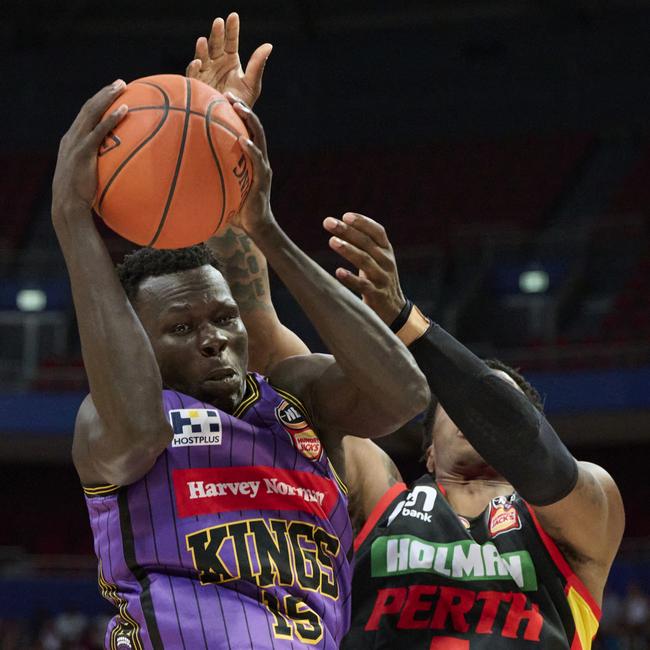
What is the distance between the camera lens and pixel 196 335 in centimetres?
262

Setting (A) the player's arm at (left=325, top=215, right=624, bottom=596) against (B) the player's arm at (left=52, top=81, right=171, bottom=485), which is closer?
(B) the player's arm at (left=52, top=81, right=171, bottom=485)

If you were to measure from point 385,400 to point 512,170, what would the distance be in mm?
13321

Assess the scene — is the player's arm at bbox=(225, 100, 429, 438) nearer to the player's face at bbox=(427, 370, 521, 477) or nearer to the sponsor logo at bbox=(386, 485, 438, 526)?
the sponsor logo at bbox=(386, 485, 438, 526)

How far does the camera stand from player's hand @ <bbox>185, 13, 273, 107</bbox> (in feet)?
10.3

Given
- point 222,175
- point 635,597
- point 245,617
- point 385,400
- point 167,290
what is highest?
point 222,175

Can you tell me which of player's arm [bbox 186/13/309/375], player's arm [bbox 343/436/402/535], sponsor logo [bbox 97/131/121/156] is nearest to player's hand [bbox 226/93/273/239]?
sponsor logo [bbox 97/131/121/156]

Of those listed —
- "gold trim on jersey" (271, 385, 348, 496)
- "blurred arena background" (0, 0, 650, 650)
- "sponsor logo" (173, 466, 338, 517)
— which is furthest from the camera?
"blurred arena background" (0, 0, 650, 650)

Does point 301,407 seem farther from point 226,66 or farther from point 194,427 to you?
point 226,66

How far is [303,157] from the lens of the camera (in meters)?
16.3

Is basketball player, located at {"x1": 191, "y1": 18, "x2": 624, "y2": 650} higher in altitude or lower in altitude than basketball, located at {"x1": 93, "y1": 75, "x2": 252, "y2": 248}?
lower

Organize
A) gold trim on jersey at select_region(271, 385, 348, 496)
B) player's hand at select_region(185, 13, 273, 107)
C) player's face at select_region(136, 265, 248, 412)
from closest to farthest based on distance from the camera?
player's face at select_region(136, 265, 248, 412) < gold trim on jersey at select_region(271, 385, 348, 496) < player's hand at select_region(185, 13, 273, 107)

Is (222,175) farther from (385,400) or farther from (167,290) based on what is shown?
(385,400)

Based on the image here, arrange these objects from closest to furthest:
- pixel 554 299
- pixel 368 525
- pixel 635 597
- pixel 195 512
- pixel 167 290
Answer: pixel 195 512 < pixel 167 290 < pixel 368 525 < pixel 635 597 < pixel 554 299

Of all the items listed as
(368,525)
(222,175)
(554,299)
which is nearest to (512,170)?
(554,299)
